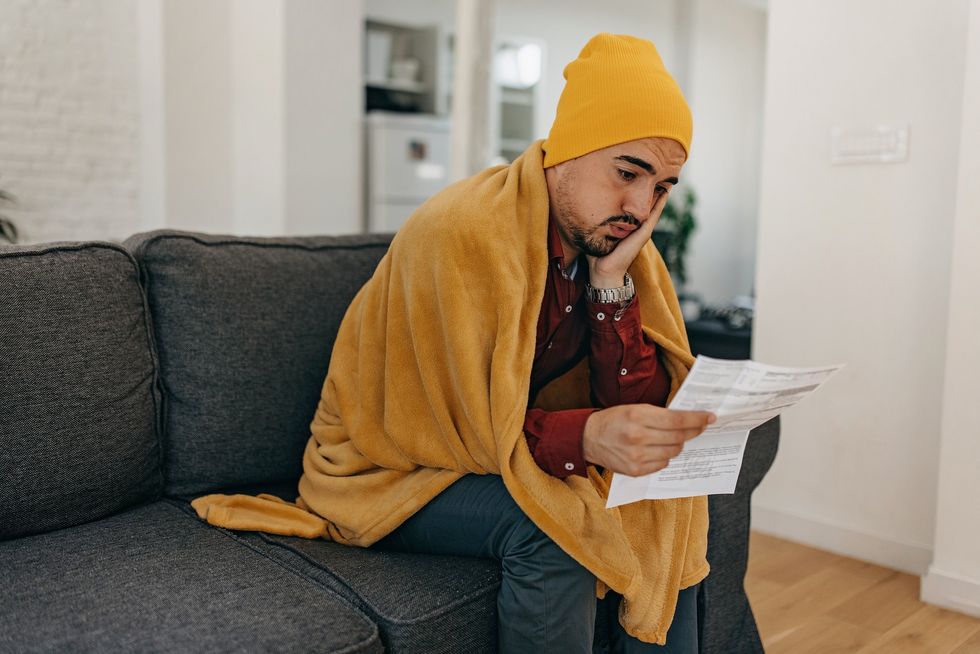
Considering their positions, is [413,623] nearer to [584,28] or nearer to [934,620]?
[934,620]

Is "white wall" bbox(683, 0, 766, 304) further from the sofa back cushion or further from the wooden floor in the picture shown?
the sofa back cushion

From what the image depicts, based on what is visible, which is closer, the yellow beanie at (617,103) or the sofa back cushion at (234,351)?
the yellow beanie at (617,103)

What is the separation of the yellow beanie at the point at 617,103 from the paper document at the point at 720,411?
0.47 metres

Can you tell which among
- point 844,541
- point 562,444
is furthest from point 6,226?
point 844,541

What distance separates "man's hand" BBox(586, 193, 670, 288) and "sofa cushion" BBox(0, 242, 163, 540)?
85 centimetres

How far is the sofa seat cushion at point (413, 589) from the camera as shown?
4.16 ft

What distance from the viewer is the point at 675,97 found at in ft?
4.79

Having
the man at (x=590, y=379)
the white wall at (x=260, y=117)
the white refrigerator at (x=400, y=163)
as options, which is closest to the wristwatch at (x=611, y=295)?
the man at (x=590, y=379)

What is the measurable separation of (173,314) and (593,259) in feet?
2.67

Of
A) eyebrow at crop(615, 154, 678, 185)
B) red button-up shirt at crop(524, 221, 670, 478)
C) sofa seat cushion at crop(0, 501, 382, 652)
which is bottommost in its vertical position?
sofa seat cushion at crop(0, 501, 382, 652)

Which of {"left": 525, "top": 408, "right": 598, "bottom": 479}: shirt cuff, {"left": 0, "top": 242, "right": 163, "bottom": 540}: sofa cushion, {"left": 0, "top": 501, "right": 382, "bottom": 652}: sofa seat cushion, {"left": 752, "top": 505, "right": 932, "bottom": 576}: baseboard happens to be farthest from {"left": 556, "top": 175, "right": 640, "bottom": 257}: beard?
{"left": 752, "top": 505, "right": 932, "bottom": 576}: baseboard

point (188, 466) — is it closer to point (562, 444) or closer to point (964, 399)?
point (562, 444)

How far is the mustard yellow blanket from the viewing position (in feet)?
4.45

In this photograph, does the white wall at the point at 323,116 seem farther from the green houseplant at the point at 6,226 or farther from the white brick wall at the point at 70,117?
the green houseplant at the point at 6,226
